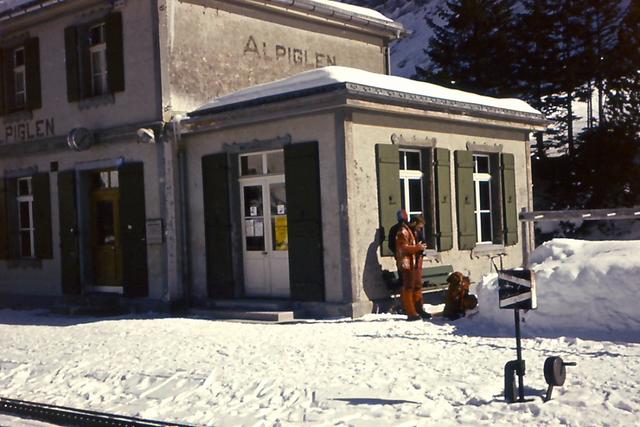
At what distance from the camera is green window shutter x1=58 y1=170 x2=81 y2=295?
53.1 feet

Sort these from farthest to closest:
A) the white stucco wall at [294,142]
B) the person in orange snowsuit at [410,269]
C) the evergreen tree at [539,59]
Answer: the evergreen tree at [539,59]
the white stucco wall at [294,142]
the person in orange snowsuit at [410,269]

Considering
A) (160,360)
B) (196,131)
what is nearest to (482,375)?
(160,360)

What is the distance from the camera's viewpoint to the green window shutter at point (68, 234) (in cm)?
1619

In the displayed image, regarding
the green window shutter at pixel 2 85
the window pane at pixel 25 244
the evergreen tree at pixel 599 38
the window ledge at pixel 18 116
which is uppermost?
the evergreen tree at pixel 599 38

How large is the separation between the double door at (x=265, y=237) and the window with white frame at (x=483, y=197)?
4.03 m

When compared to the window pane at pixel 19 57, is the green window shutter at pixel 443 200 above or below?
below

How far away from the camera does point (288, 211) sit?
13141 mm

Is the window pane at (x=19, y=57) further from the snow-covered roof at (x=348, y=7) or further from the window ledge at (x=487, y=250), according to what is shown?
the window ledge at (x=487, y=250)

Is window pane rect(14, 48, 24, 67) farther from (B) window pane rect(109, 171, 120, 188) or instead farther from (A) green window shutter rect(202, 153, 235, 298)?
(A) green window shutter rect(202, 153, 235, 298)

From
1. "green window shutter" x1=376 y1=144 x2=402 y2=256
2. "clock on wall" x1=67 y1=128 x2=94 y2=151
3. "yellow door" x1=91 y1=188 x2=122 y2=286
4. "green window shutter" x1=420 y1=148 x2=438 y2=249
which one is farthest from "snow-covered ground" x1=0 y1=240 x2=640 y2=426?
"clock on wall" x1=67 y1=128 x2=94 y2=151

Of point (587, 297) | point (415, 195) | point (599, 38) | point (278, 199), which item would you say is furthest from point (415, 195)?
point (599, 38)

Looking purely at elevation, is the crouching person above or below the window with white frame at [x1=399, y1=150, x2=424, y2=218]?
below

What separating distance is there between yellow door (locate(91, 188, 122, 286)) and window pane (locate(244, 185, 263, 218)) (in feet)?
10.1

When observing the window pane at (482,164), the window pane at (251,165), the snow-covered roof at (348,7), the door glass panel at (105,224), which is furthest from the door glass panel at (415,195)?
the door glass panel at (105,224)
